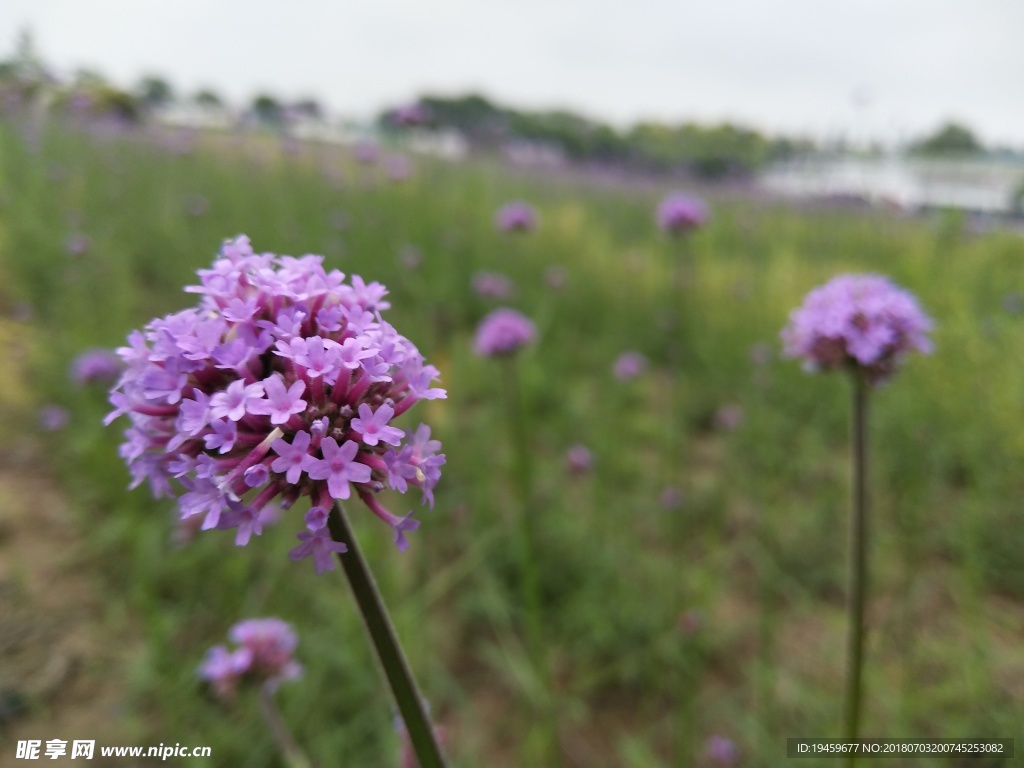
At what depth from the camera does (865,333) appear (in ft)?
5.46

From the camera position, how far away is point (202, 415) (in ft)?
2.58

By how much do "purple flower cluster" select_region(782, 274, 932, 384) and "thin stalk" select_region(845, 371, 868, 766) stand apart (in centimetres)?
20

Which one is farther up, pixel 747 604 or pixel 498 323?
pixel 498 323

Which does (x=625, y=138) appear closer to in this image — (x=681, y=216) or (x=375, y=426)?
(x=681, y=216)

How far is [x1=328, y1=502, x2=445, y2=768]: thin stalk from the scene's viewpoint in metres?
0.80

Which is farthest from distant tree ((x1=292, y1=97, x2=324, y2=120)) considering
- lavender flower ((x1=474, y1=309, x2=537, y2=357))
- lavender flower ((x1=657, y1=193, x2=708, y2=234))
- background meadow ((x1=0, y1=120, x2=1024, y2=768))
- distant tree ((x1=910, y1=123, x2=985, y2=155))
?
distant tree ((x1=910, y1=123, x2=985, y2=155))

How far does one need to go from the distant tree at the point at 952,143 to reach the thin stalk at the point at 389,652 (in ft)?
38.7

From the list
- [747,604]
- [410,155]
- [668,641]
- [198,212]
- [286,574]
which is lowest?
[747,604]

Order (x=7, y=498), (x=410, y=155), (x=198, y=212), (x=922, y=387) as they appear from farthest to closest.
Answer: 1. (x=410, y=155)
2. (x=198, y=212)
3. (x=922, y=387)
4. (x=7, y=498)

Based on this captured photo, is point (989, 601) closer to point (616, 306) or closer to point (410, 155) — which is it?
point (616, 306)

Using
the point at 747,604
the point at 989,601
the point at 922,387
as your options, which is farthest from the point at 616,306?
the point at 989,601

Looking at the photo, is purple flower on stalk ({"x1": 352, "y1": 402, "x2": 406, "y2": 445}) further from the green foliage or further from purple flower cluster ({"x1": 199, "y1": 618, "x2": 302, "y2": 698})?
the green foliage

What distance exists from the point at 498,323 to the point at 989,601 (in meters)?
2.68

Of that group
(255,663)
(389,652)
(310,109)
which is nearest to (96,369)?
(255,663)
